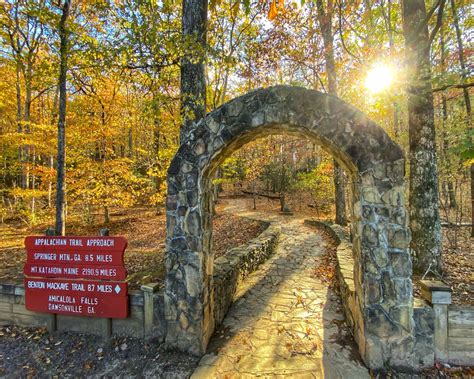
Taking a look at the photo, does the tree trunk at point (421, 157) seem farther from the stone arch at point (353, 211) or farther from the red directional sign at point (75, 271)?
the red directional sign at point (75, 271)

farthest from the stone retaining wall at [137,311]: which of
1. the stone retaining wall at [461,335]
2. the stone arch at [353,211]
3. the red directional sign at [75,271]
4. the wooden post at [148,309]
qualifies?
the stone retaining wall at [461,335]

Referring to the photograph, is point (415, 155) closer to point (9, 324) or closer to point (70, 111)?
point (9, 324)

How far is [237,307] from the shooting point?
182 inches

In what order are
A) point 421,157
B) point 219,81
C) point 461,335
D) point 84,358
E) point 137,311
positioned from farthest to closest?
1. point 219,81
2. point 421,157
3. point 137,311
4. point 84,358
5. point 461,335

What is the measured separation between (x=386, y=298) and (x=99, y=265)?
Result: 4062mm

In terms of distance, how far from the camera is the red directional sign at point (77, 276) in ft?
12.1

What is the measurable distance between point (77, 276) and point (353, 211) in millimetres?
4406

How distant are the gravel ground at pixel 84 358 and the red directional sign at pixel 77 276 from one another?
16.7 inches

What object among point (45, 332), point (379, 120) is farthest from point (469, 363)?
point (379, 120)

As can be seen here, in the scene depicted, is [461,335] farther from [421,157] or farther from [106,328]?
[106,328]

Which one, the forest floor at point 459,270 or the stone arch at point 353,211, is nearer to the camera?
the stone arch at point 353,211

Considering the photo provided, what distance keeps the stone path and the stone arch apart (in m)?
0.29

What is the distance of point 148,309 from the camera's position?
3.67 meters

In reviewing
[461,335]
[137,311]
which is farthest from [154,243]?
[461,335]
